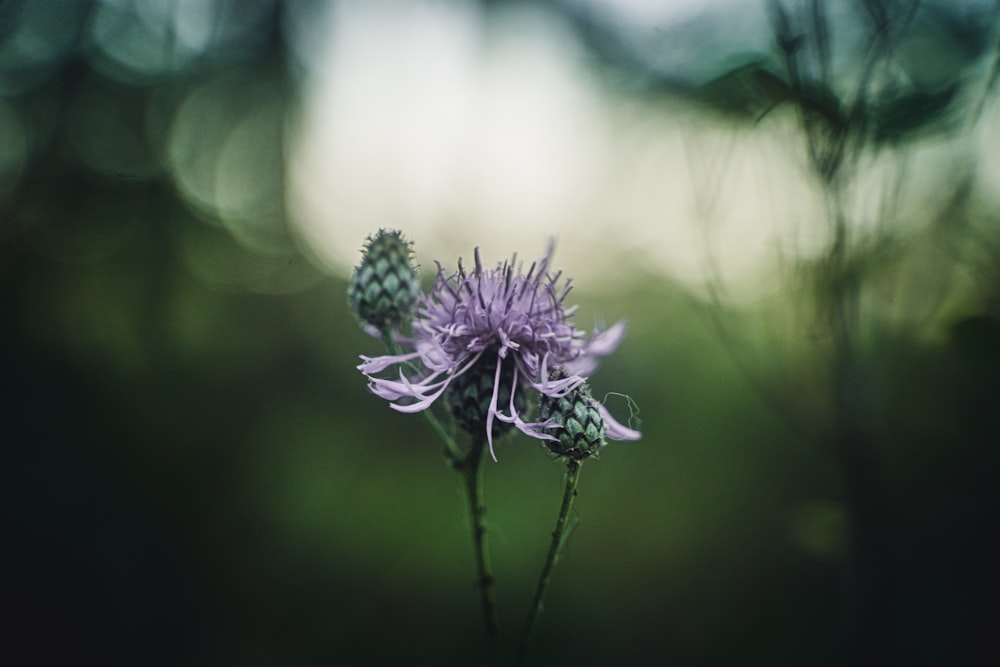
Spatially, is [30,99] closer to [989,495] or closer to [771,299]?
[771,299]

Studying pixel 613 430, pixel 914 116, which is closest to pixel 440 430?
pixel 613 430

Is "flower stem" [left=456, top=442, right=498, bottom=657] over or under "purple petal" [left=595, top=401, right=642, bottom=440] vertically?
under

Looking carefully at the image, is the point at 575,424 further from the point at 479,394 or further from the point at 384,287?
the point at 384,287

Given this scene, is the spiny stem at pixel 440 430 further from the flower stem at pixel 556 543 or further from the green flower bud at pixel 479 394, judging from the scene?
the flower stem at pixel 556 543

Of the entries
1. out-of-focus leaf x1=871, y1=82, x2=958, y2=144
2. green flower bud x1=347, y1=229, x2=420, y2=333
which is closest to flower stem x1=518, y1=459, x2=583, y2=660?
green flower bud x1=347, y1=229, x2=420, y2=333

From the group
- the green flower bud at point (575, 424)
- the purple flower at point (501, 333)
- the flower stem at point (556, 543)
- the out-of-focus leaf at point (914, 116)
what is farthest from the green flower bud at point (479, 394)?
the out-of-focus leaf at point (914, 116)

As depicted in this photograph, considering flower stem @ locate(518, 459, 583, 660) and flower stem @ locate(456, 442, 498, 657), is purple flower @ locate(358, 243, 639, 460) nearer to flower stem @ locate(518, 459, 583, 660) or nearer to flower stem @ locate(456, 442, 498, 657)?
flower stem @ locate(456, 442, 498, 657)
